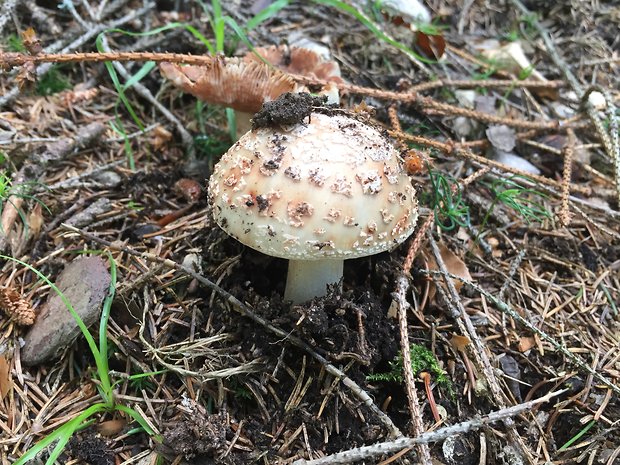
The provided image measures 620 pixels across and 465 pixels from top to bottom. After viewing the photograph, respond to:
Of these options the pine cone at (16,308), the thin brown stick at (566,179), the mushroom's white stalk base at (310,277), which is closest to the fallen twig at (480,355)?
the mushroom's white stalk base at (310,277)

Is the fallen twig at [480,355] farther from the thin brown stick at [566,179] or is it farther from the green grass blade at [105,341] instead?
the green grass blade at [105,341]

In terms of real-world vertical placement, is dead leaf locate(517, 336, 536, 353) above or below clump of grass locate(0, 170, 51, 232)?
below

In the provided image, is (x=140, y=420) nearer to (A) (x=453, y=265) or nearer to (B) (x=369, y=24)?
(A) (x=453, y=265)

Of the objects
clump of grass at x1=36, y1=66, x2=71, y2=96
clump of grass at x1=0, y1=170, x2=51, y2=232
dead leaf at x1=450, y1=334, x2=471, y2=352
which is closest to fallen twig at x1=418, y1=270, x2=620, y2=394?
dead leaf at x1=450, y1=334, x2=471, y2=352

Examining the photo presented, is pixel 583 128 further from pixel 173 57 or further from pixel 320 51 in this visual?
pixel 173 57

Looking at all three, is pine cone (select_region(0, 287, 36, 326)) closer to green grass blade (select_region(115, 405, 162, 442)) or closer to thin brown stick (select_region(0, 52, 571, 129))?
green grass blade (select_region(115, 405, 162, 442))

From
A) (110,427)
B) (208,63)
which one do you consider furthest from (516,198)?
(110,427)
